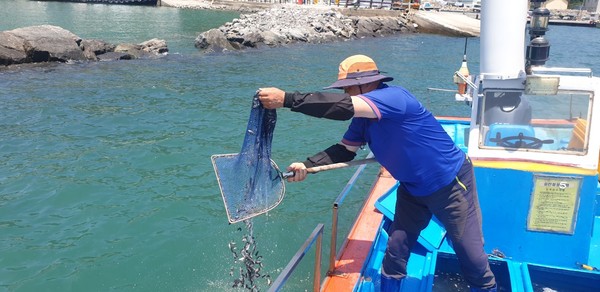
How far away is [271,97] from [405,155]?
1.06 metres

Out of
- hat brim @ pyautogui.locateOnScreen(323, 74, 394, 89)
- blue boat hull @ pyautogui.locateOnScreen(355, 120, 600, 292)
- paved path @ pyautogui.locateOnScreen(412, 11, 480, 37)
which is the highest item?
paved path @ pyautogui.locateOnScreen(412, 11, 480, 37)

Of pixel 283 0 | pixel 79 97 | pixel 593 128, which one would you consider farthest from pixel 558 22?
pixel 593 128

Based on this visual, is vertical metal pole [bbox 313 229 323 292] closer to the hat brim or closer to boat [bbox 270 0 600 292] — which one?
boat [bbox 270 0 600 292]

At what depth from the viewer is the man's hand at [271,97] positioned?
332cm

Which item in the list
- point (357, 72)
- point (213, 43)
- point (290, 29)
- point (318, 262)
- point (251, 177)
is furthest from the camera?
point (290, 29)

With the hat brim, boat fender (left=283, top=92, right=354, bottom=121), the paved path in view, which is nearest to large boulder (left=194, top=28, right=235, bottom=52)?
the paved path

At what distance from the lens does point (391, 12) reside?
50844mm

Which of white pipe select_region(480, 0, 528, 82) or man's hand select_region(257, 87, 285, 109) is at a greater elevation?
white pipe select_region(480, 0, 528, 82)

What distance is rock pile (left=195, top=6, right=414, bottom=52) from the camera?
29.0 meters

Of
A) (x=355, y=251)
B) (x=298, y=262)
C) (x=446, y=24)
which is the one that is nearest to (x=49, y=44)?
(x=355, y=251)

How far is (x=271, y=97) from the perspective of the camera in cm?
332

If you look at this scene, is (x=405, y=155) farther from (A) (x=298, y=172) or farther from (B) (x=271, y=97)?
(B) (x=271, y=97)

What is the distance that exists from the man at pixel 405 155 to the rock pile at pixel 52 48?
20423 mm

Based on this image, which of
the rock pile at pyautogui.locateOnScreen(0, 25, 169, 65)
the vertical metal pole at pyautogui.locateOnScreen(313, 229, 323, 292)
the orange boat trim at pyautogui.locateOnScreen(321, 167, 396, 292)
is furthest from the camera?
the rock pile at pyautogui.locateOnScreen(0, 25, 169, 65)
